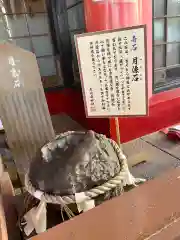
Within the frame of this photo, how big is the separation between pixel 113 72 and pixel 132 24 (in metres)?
0.87

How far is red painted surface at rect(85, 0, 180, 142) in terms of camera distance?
6.45ft

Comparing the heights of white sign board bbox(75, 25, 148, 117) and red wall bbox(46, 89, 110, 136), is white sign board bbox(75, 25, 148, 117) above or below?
above

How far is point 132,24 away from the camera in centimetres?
202

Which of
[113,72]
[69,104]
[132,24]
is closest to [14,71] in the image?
[113,72]

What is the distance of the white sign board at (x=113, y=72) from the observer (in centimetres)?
132

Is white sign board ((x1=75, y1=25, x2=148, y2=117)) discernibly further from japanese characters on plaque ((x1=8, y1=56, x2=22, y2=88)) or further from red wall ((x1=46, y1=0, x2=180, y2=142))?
red wall ((x1=46, y1=0, x2=180, y2=142))

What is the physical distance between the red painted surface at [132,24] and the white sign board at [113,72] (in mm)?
752

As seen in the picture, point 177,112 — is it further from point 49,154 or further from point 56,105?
point 49,154

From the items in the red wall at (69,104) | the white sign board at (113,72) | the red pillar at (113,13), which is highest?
the red pillar at (113,13)

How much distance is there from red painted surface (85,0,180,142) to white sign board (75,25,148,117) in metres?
0.75

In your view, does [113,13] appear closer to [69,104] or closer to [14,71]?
[14,71]

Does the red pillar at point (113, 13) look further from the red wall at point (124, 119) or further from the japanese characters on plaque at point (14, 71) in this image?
the japanese characters on plaque at point (14, 71)

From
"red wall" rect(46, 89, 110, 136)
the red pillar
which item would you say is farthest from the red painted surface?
"red wall" rect(46, 89, 110, 136)

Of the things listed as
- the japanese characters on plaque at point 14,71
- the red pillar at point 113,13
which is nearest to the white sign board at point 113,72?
the japanese characters on plaque at point 14,71
